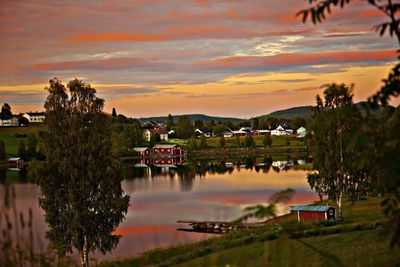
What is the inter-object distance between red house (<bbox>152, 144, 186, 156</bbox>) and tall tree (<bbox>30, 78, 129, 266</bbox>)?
9783 centimetres

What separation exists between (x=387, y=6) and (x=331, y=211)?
30564mm

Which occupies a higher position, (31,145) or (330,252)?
(31,145)

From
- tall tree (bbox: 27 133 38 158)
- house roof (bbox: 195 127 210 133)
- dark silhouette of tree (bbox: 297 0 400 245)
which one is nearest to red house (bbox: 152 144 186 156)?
tall tree (bbox: 27 133 38 158)

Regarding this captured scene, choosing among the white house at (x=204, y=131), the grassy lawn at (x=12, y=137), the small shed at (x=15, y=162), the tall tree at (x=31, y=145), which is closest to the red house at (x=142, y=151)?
the grassy lawn at (x=12, y=137)

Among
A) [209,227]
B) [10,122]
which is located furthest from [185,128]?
[209,227]

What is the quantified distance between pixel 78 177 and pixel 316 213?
17.0 meters

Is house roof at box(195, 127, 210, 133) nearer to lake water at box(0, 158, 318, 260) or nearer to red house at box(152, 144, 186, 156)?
red house at box(152, 144, 186, 156)

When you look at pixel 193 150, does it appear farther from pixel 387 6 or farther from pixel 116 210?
pixel 387 6

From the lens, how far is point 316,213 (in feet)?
110

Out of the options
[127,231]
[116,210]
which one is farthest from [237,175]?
[116,210]

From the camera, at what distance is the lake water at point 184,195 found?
34562mm

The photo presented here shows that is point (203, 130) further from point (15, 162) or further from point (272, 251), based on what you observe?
point (272, 251)

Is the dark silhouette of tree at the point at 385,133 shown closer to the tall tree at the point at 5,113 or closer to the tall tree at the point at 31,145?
the tall tree at the point at 31,145

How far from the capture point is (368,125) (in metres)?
4.43
